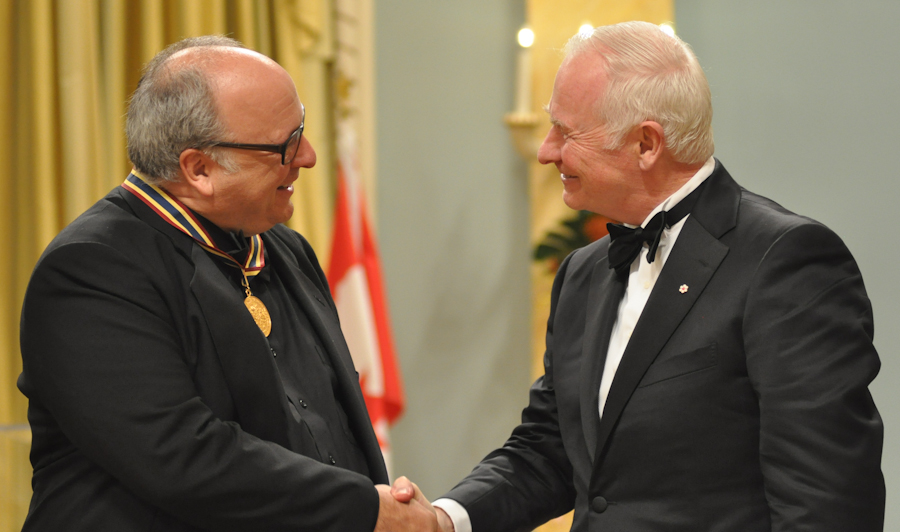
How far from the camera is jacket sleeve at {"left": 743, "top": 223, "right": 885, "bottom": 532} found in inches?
64.9

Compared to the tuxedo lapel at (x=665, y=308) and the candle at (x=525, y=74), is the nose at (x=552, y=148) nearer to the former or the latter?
the tuxedo lapel at (x=665, y=308)

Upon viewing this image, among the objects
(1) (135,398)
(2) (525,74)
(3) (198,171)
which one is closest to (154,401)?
(1) (135,398)

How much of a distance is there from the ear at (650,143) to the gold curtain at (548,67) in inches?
105

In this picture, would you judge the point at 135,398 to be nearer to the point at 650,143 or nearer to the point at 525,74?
the point at 650,143

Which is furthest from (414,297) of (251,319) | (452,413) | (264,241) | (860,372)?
(860,372)

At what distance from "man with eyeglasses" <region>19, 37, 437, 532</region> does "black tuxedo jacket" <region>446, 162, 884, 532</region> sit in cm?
56

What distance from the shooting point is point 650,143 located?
2010 millimetres

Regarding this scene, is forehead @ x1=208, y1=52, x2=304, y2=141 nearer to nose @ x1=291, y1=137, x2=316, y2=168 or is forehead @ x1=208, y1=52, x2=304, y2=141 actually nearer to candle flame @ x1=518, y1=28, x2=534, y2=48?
nose @ x1=291, y1=137, x2=316, y2=168

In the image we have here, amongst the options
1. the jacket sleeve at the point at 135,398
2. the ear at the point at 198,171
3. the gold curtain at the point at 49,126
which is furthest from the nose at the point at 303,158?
the gold curtain at the point at 49,126

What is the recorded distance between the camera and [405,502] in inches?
86.6

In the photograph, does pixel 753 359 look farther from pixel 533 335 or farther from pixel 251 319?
pixel 533 335

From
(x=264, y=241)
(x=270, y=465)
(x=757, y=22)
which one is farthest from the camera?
(x=757, y=22)

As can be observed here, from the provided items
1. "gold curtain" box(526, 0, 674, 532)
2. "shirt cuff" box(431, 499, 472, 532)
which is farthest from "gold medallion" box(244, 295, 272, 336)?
"gold curtain" box(526, 0, 674, 532)

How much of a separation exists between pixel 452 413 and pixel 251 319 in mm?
3377
